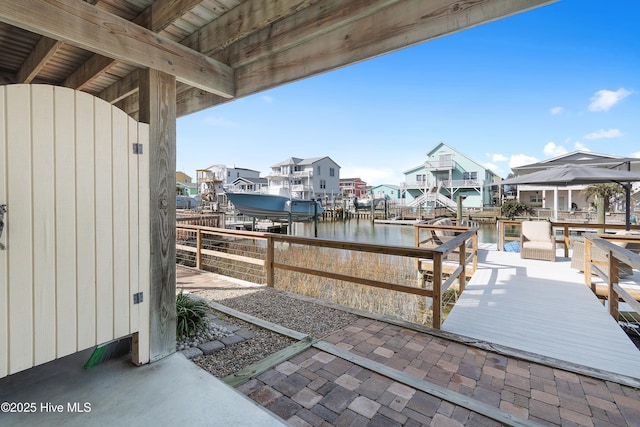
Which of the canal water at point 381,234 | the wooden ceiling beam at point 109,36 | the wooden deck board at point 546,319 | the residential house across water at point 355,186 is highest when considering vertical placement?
the residential house across water at point 355,186

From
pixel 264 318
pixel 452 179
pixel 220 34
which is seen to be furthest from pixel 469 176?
pixel 220 34

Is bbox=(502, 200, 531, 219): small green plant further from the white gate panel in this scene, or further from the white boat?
the white gate panel

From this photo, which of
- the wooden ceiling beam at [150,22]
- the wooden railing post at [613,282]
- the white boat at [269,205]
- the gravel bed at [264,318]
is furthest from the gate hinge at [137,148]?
the white boat at [269,205]

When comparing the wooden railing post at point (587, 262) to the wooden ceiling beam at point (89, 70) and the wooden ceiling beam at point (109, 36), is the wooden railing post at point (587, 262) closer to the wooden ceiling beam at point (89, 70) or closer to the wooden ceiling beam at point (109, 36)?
the wooden ceiling beam at point (109, 36)

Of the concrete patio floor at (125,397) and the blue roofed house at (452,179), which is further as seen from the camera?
the blue roofed house at (452,179)

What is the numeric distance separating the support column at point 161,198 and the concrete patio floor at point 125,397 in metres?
0.28

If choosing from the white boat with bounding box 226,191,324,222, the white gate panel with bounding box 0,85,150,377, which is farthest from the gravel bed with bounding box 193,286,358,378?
the white boat with bounding box 226,191,324,222

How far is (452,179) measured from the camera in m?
30.2

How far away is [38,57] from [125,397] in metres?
2.73

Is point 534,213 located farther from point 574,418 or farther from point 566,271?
point 574,418

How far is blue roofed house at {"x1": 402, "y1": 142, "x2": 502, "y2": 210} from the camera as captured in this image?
29.2 metres

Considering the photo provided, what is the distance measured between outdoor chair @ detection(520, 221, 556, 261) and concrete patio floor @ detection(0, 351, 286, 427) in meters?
7.30

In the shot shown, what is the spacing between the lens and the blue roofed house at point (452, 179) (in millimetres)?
29219

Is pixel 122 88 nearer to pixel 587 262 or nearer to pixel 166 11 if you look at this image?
pixel 166 11
